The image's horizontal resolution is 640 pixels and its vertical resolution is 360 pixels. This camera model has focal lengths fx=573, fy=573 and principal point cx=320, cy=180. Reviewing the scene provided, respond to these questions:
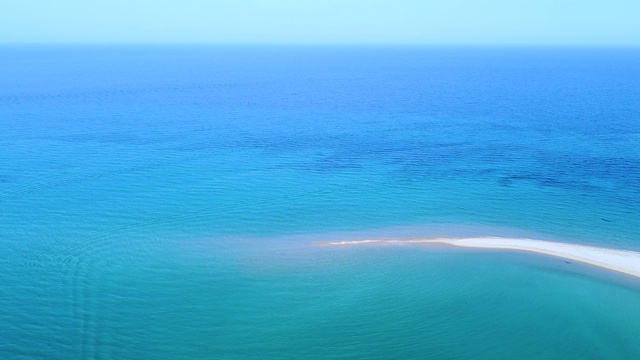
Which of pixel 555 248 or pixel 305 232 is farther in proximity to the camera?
pixel 305 232

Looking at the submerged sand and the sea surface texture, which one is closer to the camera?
the sea surface texture

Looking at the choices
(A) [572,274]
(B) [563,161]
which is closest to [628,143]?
(B) [563,161]

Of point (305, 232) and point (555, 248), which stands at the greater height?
point (305, 232)

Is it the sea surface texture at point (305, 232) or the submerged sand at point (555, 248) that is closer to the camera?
the sea surface texture at point (305, 232)
